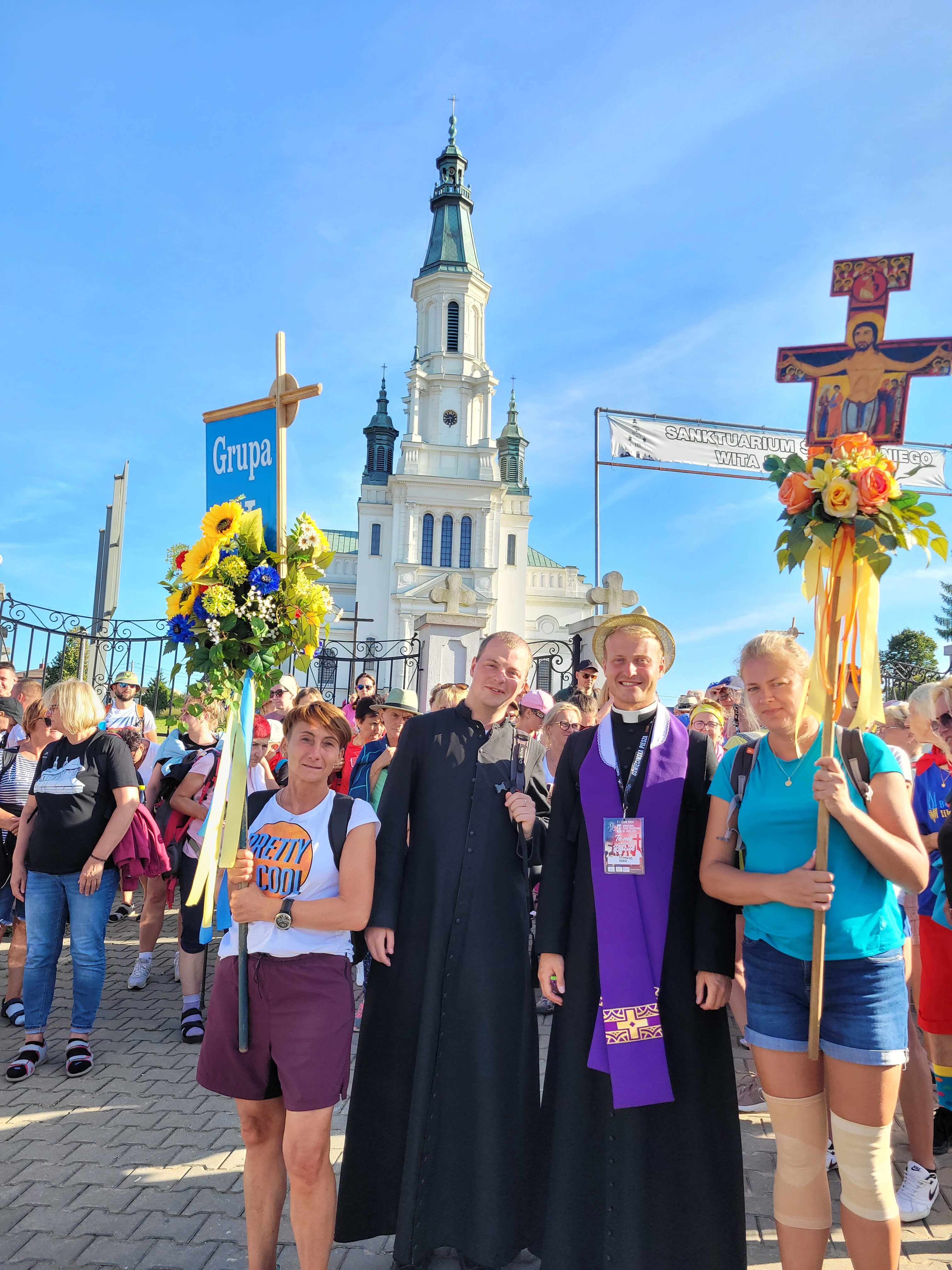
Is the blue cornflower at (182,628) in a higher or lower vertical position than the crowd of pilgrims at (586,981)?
higher

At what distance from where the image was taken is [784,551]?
9.54ft

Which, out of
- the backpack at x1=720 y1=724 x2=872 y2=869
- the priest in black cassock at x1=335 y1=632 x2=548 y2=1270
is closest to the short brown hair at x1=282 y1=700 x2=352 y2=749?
the priest in black cassock at x1=335 y1=632 x2=548 y2=1270

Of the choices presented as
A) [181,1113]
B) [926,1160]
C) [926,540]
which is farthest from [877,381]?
[181,1113]

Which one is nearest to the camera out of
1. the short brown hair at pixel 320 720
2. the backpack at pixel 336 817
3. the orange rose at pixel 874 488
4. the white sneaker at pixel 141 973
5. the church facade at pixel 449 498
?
the orange rose at pixel 874 488

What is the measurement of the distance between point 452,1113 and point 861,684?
210 centimetres

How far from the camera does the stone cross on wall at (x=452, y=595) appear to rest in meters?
11.0

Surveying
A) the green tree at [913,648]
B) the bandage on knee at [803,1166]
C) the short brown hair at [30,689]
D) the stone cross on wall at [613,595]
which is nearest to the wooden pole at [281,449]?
the bandage on knee at [803,1166]

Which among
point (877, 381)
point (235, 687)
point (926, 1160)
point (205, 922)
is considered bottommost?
point (926, 1160)

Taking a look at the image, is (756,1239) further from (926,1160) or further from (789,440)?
(789,440)

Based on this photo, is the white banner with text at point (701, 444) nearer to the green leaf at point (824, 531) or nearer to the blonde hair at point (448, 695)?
the blonde hair at point (448, 695)

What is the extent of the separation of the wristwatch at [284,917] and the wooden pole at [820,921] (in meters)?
1.64

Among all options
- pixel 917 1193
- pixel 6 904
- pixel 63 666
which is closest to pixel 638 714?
pixel 917 1193

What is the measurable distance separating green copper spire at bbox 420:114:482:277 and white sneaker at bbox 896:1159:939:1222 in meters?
52.9

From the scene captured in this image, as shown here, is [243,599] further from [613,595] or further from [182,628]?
[613,595]
